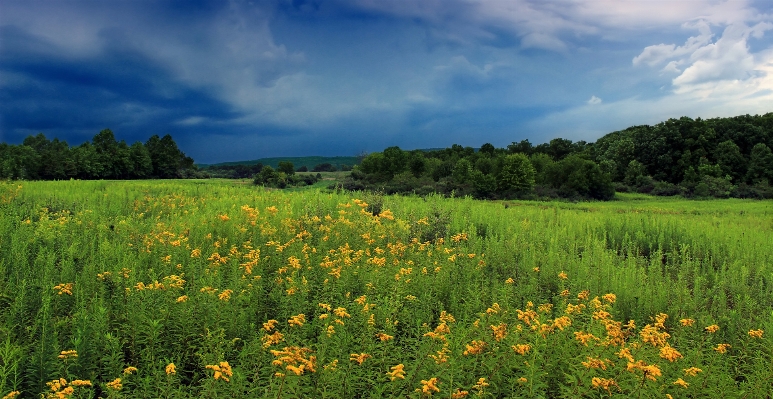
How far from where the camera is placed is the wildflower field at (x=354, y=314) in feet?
11.0

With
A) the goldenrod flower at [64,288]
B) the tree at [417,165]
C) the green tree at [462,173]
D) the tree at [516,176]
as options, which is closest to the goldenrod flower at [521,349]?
the goldenrod flower at [64,288]

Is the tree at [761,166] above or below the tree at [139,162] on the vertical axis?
below

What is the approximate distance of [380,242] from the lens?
29.8 feet

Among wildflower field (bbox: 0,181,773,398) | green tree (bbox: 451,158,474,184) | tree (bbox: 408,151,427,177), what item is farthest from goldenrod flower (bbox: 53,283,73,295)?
tree (bbox: 408,151,427,177)

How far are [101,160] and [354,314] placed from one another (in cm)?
5688

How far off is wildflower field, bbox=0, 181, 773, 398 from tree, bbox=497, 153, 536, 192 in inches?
1209

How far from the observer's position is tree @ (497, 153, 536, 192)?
140ft

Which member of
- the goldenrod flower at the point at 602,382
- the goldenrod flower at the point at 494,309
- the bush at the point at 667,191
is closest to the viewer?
the goldenrod flower at the point at 602,382

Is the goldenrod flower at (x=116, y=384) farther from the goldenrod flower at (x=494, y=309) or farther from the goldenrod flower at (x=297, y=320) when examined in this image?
the goldenrod flower at (x=494, y=309)

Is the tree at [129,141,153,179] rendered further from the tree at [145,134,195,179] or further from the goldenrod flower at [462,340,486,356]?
the goldenrod flower at [462,340,486,356]

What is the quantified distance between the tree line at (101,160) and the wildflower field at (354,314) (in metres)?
41.2

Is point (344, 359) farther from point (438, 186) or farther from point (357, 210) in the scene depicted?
point (438, 186)

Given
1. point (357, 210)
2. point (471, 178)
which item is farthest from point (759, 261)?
point (471, 178)

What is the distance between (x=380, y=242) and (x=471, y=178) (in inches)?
1416
